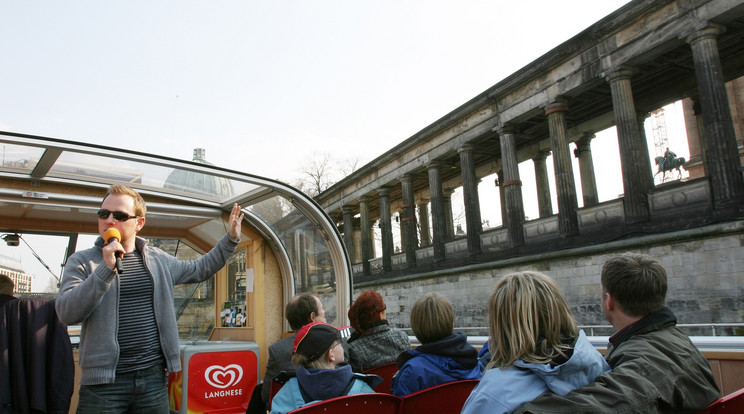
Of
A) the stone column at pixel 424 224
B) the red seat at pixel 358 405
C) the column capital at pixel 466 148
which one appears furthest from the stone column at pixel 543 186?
the red seat at pixel 358 405

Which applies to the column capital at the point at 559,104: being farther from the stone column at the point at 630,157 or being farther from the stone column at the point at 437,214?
the stone column at the point at 437,214

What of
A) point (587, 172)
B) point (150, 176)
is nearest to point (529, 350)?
point (150, 176)

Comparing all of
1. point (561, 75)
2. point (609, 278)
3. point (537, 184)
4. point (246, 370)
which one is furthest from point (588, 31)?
point (609, 278)

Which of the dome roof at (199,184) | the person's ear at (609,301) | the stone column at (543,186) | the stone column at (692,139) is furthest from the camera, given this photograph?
the stone column at (543,186)

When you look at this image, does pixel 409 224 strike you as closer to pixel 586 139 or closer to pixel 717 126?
pixel 586 139

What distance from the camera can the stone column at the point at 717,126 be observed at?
1431cm

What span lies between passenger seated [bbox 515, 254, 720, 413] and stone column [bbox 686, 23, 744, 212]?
14349 mm

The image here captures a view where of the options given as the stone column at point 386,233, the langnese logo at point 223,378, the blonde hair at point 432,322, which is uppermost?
the stone column at point 386,233

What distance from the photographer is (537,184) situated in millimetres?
27797

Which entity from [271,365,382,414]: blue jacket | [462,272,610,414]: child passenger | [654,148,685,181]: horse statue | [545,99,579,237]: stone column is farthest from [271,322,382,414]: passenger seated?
[654,148,685,181]: horse statue

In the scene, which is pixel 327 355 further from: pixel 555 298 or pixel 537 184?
pixel 537 184

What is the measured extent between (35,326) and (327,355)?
192 cm

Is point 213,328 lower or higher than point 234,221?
lower

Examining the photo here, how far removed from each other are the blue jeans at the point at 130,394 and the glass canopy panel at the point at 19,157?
3.05 m
